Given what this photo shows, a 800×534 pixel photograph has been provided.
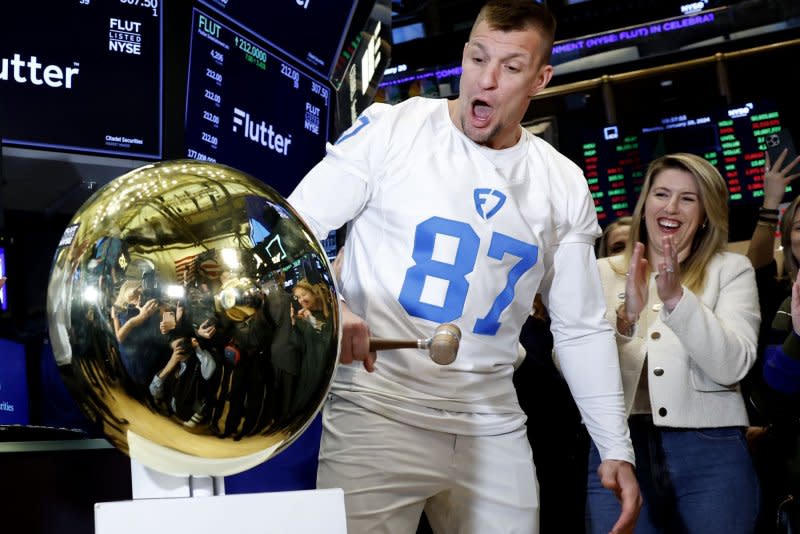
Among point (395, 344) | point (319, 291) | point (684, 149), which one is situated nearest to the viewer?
point (319, 291)

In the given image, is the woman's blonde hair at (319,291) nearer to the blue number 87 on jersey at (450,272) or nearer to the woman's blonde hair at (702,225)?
the blue number 87 on jersey at (450,272)

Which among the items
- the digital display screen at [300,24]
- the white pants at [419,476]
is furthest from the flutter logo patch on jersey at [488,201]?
the digital display screen at [300,24]

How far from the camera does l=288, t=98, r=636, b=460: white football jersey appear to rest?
Result: 2084 millimetres

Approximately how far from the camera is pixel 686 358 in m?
2.88

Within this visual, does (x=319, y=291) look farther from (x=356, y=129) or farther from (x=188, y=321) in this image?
(x=356, y=129)

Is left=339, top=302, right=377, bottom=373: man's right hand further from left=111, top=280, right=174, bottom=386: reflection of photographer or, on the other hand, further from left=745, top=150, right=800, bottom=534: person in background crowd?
left=745, top=150, right=800, bottom=534: person in background crowd

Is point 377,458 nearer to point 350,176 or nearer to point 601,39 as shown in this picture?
point 350,176

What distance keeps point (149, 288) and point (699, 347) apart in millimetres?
2092

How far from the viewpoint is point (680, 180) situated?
3084mm

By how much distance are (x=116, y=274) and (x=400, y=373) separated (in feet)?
3.83

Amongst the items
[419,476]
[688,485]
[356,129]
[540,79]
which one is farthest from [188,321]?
[688,485]

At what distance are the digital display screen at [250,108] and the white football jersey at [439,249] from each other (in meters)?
1.96

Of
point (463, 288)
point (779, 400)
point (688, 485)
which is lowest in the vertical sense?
point (688, 485)

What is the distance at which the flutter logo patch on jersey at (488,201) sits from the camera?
2.19 m
